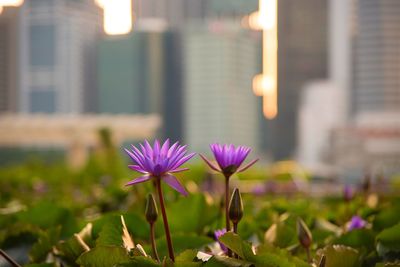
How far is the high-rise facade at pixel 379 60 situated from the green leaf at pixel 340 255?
83057 mm

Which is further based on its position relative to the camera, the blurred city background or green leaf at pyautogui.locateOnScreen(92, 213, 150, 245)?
the blurred city background

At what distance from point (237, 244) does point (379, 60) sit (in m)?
84.5

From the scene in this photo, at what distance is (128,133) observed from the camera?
82.3 feet

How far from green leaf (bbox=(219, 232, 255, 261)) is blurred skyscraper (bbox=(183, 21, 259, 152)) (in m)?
Answer: 94.6

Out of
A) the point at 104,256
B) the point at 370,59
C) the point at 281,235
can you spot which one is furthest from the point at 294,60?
the point at 104,256

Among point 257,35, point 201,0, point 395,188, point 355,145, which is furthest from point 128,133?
point 201,0

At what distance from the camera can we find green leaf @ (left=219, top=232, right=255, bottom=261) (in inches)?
24.5

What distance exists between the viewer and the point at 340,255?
28.4 inches

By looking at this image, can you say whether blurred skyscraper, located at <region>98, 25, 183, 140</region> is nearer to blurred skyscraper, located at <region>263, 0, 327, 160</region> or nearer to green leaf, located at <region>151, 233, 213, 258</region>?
blurred skyscraper, located at <region>263, 0, 327, 160</region>

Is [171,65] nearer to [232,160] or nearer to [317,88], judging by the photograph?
[317,88]

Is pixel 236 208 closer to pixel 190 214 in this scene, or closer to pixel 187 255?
pixel 187 255

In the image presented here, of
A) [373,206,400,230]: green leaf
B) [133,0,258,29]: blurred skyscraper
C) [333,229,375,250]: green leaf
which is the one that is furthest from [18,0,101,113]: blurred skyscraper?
[333,229,375,250]: green leaf

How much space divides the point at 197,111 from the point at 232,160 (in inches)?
3780

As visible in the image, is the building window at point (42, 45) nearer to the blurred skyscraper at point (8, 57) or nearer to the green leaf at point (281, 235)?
the blurred skyscraper at point (8, 57)
